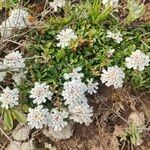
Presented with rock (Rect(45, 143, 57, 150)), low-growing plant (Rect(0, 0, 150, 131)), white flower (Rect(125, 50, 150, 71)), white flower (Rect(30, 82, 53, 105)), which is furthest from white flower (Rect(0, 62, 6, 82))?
white flower (Rect(125, 50, 150, 71))

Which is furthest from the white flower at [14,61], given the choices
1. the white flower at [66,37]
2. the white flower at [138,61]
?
the white flower at [138,61]

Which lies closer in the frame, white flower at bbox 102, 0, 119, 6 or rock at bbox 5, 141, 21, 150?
rock at bbox 5, 141, 21, 150

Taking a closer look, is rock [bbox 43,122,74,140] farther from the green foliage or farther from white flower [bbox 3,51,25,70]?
the green foliage

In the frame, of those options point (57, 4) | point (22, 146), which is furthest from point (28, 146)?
point (57, 4)

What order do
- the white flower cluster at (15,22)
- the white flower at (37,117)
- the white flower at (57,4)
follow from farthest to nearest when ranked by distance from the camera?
the white flower at (57,4) → the white flower cluster at (15,22) → the white flower at (37,117)

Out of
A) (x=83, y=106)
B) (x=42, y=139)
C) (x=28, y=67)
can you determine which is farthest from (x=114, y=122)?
(x=28, y=67)

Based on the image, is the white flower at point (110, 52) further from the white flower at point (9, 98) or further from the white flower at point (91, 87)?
the white flower at point (9, 98)
